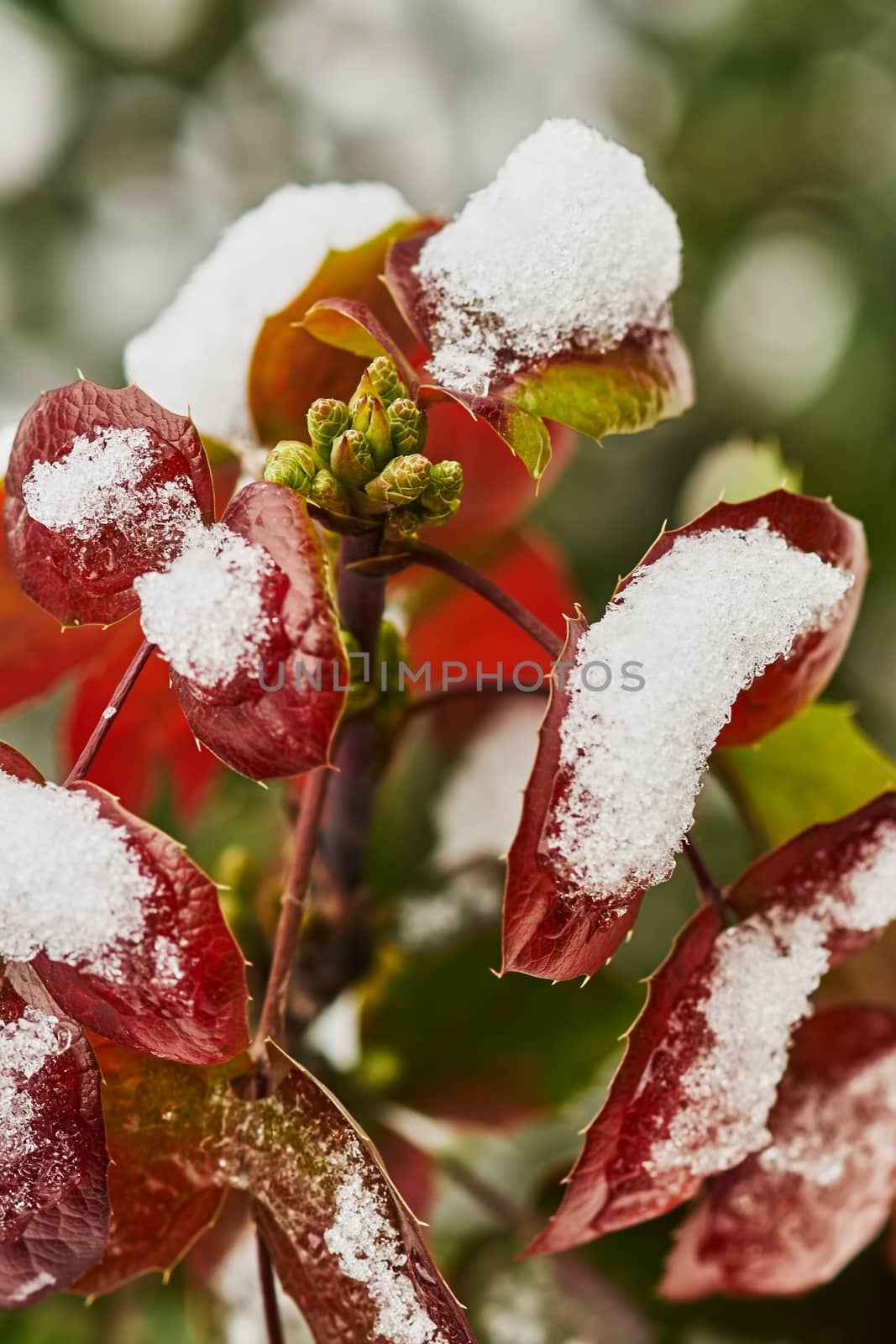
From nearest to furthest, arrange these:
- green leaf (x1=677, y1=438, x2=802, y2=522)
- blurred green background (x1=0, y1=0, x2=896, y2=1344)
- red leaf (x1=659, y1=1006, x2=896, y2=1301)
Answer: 1. red leaf (x1=659, y1=1006, x2=896, y2=1301)
2. green leaf (x1=677, y1=438, x2=802, y2=522)
3. blurred green background (x1=0, y1=0, x2=896, y2=1344)

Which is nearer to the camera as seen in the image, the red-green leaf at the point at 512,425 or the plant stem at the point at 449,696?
the red-green leaf at the point at 512,425

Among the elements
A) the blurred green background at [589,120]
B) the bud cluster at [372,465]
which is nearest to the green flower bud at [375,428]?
the bud cluster at [372,465]

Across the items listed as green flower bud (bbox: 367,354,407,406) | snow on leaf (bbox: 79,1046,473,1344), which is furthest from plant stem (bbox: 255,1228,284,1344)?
green flower bud (bbox: 367,354,407,406)

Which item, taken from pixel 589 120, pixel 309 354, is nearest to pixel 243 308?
pixel 309 354

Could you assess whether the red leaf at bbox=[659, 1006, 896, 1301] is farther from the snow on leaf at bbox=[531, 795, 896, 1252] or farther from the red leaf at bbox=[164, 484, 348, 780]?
the red leaf at bbox=[164, 484, 348, 780]

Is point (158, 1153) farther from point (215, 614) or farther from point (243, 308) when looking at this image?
point (243, 308)

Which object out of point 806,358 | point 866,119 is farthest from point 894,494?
point 866,119

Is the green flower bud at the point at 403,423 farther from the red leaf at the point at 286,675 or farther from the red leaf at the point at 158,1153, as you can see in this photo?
the red leaf at the point at 158,1153
